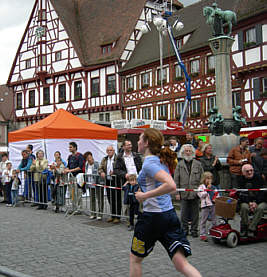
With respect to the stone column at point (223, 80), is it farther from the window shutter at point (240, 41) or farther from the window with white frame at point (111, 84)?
the window with white frame at point (111, 84)

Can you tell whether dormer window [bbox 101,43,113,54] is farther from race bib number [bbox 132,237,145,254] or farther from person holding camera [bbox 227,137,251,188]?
race bib number [bbox 132,237,145,254]

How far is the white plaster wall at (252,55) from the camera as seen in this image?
24266 mm

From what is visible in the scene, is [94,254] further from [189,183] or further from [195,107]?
[195,107]

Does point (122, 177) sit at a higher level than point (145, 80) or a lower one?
lower

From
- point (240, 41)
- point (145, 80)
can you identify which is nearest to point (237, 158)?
point (240, 41)

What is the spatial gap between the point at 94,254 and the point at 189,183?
89.8 inches

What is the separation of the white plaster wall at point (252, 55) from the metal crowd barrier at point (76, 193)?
16.1m

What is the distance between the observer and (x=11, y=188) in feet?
43.0

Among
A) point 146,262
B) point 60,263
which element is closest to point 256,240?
point 146,262

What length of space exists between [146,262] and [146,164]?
8.30ft

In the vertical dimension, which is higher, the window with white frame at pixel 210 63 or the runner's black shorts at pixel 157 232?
the window with white frame at pixel 210 63

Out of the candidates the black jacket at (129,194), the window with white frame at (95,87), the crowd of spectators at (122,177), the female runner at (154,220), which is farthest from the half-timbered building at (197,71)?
the female runner at (154,220)

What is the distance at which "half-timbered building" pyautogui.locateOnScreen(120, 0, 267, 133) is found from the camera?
24469 mm

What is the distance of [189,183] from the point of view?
25.2 ft
